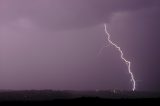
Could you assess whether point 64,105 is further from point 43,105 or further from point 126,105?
point 126,105

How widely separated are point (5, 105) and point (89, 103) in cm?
1315

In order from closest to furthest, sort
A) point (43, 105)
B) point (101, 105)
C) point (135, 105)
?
point (101, 105), point (135, 105), point (43, 105)

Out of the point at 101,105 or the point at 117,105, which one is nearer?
the point at 101,105

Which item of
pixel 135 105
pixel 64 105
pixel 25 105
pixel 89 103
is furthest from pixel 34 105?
pixel 135 105

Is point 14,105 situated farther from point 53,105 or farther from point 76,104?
point 76,104

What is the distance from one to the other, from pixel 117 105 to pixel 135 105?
9.14 feet

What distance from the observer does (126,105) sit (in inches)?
1866

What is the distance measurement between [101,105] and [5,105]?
14.5 metres

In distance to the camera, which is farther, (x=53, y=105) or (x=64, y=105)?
(x=53, y=105)

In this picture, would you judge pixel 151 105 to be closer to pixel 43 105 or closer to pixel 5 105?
pixel 43 105

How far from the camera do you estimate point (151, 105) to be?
42.4 m

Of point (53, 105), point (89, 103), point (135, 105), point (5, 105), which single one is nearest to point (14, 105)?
point (5, 105)

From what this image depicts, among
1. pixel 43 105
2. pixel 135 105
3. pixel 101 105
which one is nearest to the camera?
pixel 101 105

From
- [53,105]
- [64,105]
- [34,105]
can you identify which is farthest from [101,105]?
[34,105]
